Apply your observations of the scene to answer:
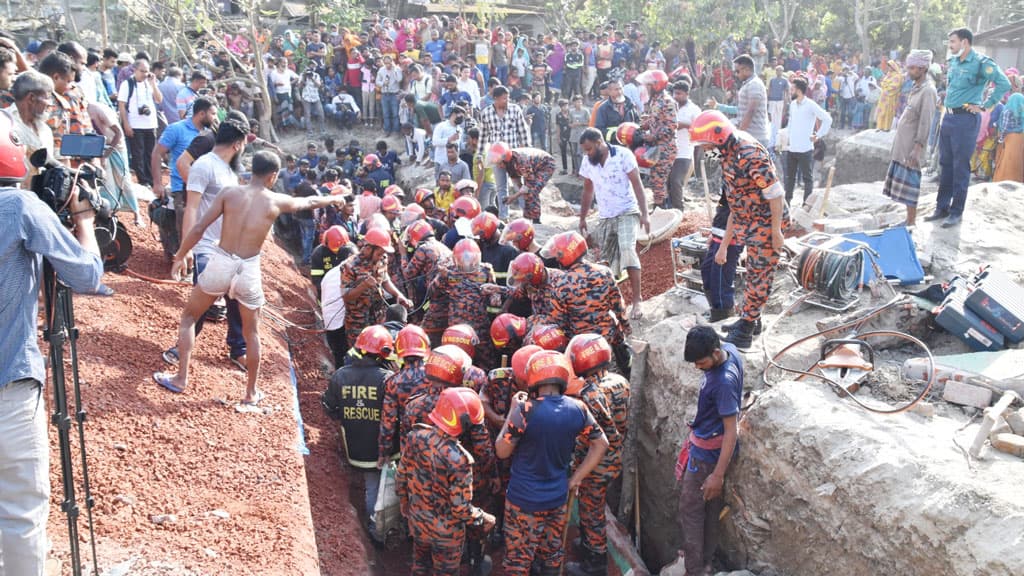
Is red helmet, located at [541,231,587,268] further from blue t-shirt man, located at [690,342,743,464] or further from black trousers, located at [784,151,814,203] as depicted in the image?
black trousers, located at [784,151,814,203]

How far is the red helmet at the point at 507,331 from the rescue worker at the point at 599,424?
99 centimetres

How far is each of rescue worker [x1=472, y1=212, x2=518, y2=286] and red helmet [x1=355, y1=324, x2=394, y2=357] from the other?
7.86ft

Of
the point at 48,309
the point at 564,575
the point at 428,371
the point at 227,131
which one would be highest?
the point at 227,131

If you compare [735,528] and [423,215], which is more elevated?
[423,215]

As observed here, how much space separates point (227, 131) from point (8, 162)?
125 inches

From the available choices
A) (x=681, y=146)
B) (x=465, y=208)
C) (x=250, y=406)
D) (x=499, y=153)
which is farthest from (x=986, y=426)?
(x=499, y=153)

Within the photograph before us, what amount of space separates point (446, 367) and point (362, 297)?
2740 mm

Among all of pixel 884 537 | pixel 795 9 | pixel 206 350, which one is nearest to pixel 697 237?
pixel 884 537

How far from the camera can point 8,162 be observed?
3.91 meters

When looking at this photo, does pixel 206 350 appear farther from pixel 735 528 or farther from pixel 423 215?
pixel 735 528

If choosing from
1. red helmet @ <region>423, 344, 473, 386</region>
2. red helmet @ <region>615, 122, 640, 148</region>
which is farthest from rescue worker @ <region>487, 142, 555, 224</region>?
red helmet @ <region>423, 344, 473, 386</region>

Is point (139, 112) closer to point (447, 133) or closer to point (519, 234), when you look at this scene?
point (447, 133)

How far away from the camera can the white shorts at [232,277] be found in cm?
623

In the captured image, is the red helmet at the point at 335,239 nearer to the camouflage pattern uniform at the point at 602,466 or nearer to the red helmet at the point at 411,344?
the red helmet at the point at 411,344
